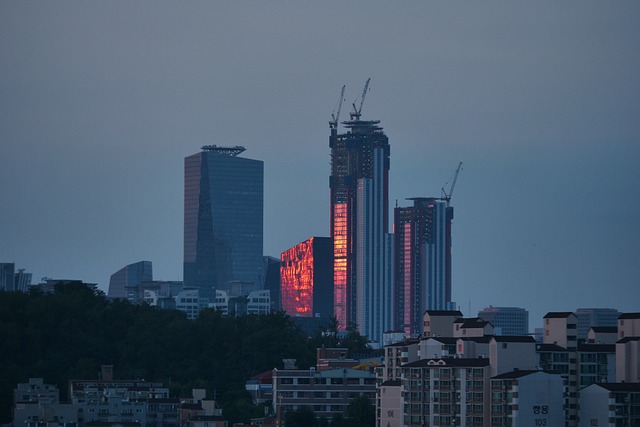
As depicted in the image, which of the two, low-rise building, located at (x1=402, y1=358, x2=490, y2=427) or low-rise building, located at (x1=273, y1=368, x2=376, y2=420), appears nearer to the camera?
low-rise building, located at (x1=402, y1=358, x2=490, y2=427)

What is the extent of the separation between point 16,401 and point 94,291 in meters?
42.0

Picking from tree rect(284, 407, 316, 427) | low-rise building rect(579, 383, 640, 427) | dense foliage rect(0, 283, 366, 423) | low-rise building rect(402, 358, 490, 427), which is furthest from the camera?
dense foliage rect(0, 283, 366, 423)

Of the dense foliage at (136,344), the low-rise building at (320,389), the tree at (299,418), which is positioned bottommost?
the tree at (299,418)

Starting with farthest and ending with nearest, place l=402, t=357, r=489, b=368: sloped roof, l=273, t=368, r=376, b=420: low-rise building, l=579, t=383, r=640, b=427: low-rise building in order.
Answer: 1. l=273, t=368, r=376, b=420: low-rise building
2. l=402, t=357, r=489, b=368: sloped roof
3. l=579, t=383, r=640, b=427: low-rise building

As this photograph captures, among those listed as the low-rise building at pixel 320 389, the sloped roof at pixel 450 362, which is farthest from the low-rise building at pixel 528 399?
the low-rise building at pixel 320 389

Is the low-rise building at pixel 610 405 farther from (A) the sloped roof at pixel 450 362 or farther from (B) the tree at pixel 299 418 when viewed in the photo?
(B) the tree at pixel 299 418

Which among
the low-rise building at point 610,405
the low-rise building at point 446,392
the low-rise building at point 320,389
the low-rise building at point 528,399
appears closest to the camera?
the low-rise building at point 610,405

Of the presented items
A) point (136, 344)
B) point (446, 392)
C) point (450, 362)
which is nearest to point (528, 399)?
point (446, 392)

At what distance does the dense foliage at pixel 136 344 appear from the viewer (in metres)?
161

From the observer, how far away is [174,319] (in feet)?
573

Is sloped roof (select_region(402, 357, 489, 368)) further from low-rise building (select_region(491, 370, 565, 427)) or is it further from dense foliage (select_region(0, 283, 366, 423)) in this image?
dense foliage (select_region(0, 283, 366, 423))

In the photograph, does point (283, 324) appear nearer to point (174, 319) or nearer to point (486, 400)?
point (174, 319)

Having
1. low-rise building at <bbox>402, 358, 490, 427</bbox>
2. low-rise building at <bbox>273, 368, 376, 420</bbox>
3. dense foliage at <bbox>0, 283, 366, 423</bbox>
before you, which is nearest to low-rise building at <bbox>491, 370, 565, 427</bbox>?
low-rise building at <bbox>402, 358, 490, 427</bbox>

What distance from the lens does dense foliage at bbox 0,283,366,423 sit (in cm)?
16138
